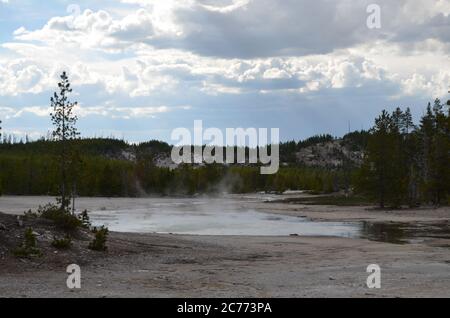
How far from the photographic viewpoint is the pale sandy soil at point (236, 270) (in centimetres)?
1545

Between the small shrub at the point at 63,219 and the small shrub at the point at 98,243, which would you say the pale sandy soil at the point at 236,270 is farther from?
the small shrub at the point at 63,219

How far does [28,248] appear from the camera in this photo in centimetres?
2064

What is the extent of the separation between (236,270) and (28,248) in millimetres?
7176

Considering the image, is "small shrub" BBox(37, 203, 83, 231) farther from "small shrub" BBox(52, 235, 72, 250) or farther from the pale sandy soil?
"small shrub" BBox(52, 235, 72, 250)

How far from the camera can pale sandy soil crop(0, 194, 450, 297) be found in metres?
15.4

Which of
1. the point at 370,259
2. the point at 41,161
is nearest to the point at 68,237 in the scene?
the point at 370,259

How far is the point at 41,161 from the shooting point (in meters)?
143

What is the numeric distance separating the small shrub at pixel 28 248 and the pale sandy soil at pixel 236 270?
1.86ft

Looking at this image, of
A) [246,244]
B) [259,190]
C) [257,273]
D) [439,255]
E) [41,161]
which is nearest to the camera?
[257,273]

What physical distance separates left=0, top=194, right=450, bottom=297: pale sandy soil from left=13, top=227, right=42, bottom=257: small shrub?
0.57m

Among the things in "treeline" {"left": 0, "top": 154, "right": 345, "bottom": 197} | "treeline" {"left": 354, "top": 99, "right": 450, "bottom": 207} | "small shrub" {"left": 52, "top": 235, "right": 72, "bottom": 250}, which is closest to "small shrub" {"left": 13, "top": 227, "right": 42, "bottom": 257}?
"small shrub" {"left": 52, "top": 235, "right": 72, "bottom": 250}

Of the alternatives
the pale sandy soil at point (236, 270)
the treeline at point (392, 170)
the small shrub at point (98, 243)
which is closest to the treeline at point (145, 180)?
the treeline at point (392, 170)
